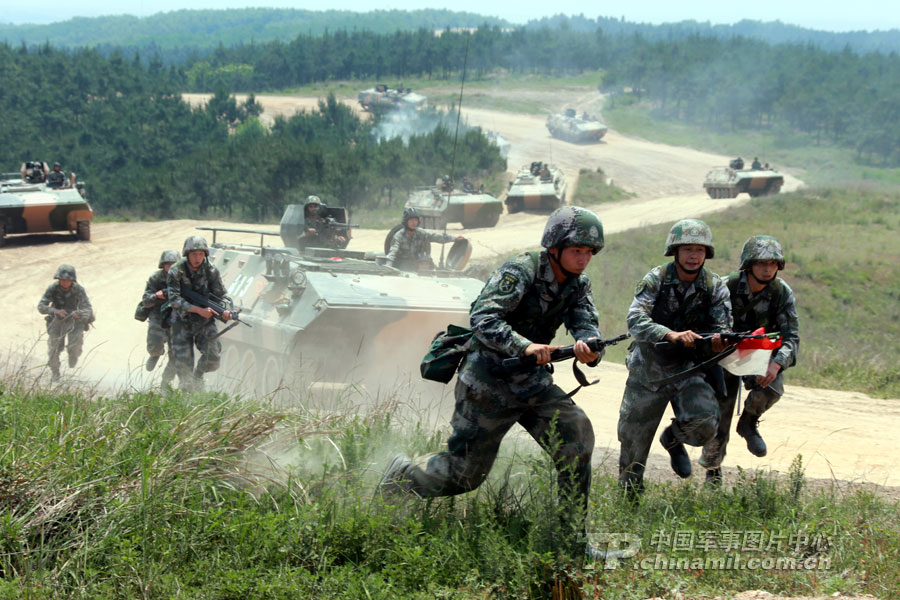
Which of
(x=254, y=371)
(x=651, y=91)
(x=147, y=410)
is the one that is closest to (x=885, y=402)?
(x=254, y=371)

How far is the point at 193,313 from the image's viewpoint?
9.17 m

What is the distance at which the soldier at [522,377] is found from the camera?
15.1 ft

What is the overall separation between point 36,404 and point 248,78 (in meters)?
82.7

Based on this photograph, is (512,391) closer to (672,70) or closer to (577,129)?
(577,129)

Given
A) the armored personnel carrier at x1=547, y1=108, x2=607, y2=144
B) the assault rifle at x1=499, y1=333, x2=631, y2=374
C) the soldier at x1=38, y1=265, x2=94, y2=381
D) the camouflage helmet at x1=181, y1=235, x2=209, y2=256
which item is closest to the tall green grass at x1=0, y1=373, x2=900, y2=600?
the assault rifle at x1=499, y1=333, x2=631, y2=374

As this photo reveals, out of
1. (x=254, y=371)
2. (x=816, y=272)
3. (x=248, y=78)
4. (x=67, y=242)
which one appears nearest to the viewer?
(x=254, y=371)

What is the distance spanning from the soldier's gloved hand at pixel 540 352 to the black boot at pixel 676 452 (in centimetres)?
170

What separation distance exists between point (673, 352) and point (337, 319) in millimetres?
4379

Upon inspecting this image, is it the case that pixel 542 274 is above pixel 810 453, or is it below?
above

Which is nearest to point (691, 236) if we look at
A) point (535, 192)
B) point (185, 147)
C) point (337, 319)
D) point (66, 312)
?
point (337, 319)

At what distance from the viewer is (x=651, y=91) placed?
7431 cm

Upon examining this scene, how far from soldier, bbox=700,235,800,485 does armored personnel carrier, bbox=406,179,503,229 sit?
21275 millimetres

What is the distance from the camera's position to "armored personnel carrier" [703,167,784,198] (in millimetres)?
36000

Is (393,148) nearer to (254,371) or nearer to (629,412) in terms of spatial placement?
(254,371)
